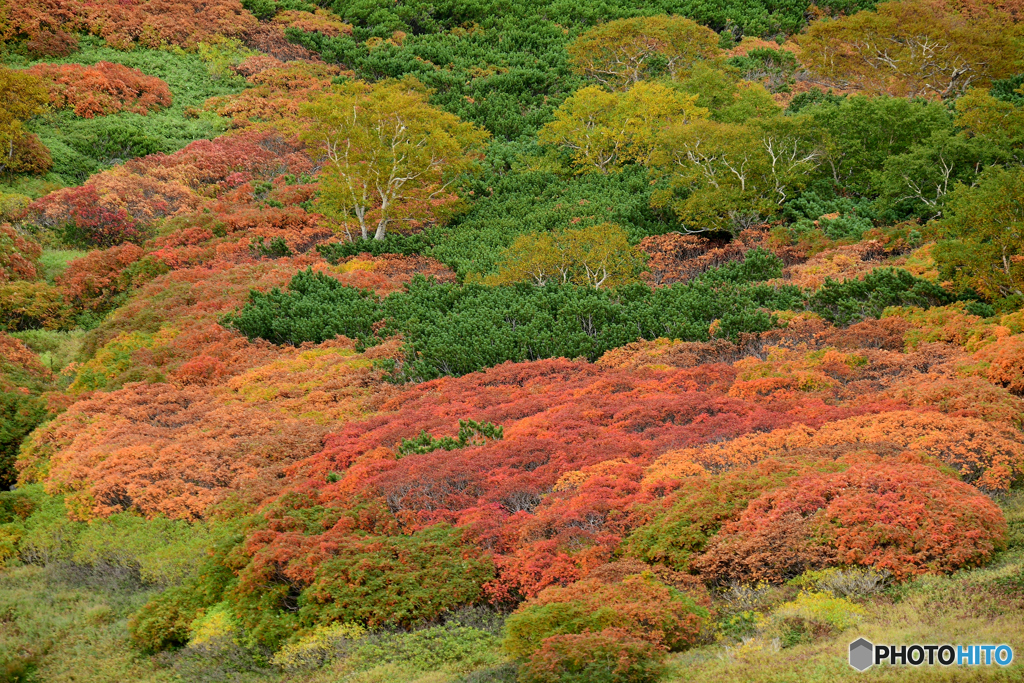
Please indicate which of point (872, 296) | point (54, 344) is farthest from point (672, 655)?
point (54, 344)

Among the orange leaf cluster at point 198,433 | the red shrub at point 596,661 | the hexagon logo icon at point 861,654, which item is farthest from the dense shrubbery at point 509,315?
the hexagon logo icon at point 861,654

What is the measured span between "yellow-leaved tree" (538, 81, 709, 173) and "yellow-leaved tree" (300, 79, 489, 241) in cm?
707

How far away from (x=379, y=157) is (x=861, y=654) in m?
31.0

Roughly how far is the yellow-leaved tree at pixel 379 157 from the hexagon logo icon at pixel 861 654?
29020mm

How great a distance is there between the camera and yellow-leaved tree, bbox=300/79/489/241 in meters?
35.5

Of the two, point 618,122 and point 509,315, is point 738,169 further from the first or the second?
point 509,315

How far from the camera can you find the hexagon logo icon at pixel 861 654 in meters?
8.31

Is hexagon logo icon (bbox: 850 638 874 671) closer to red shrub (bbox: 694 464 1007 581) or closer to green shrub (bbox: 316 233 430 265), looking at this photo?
red shrub (bbox: 694 464 1007 581)

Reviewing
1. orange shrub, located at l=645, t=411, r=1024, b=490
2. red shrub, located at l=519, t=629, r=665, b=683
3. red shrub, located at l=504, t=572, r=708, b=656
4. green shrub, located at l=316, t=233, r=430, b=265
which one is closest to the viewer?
red shrub, located at l=519, t=629, r=665, b=683

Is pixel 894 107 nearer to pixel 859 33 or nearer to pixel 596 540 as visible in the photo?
pixel 859 33

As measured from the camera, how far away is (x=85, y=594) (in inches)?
587

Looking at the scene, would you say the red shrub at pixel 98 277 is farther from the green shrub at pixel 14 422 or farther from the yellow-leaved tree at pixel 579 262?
the yellow-leaved tree at pixel 579 262

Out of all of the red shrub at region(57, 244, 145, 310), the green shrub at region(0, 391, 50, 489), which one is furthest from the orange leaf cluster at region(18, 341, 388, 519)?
the red shrub at region(57, 244, 145, 310)

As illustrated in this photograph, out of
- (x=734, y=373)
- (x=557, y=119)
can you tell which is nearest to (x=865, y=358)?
(x=734, y=373)
